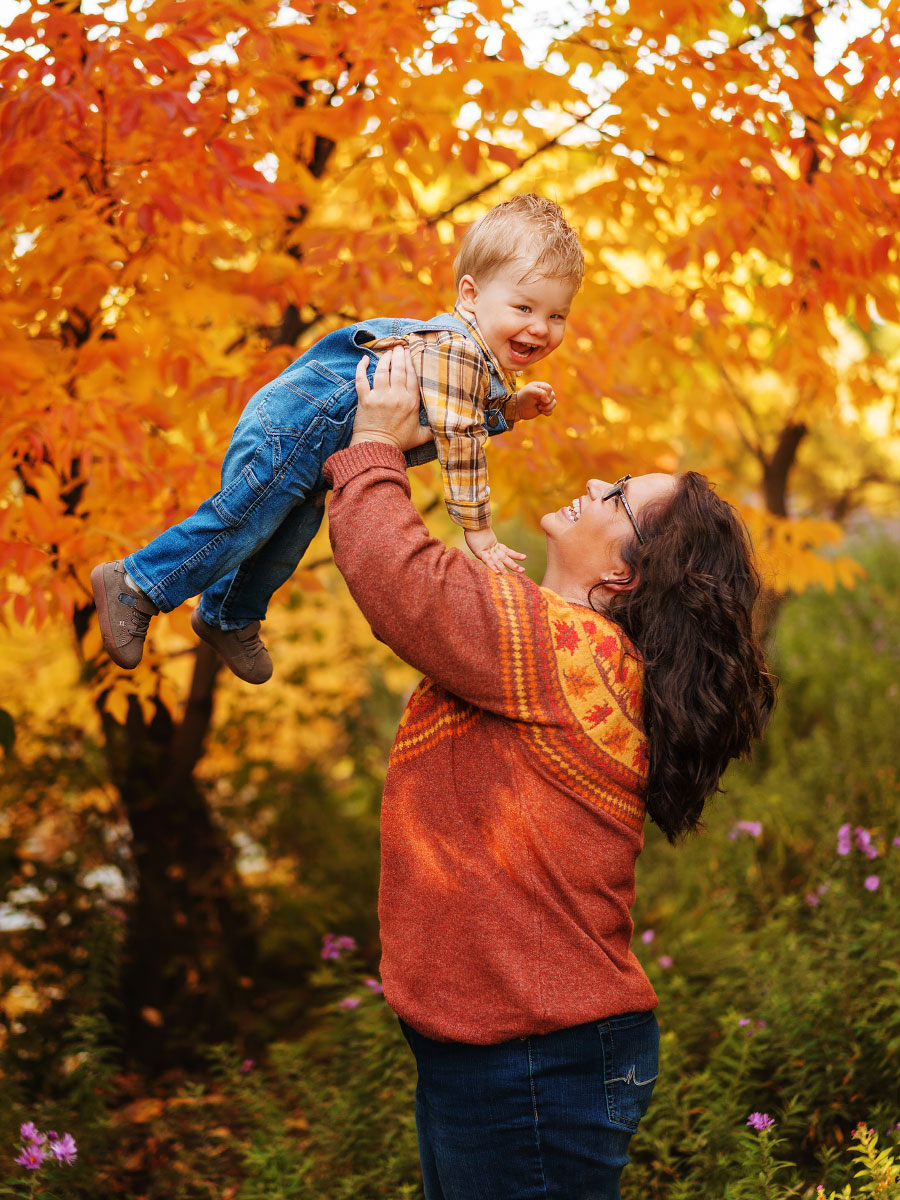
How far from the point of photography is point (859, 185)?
299 centimetres

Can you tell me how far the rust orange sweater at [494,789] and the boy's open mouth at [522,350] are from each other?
522 mm

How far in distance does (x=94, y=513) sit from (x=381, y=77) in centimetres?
150

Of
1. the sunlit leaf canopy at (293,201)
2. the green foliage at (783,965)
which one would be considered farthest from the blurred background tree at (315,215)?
the green foliage at (783,965)

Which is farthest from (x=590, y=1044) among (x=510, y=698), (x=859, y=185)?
(x=859, y=185)

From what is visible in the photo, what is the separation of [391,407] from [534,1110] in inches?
49.4

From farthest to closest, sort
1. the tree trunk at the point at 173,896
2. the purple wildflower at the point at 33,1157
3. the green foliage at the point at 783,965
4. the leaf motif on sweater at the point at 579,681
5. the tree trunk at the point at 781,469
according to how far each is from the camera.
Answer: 1. the tree trunk at the point at 781,469
2. the tree trunk at the point at 173,896
3. the green foliage at the point at 783,965
4. the purple wildflower at the point at 33,1157
5. the leaf motif on sweater at the point at 579,681

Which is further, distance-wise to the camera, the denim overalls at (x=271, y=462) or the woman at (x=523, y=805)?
the denim overalls at (x=271, y=462)

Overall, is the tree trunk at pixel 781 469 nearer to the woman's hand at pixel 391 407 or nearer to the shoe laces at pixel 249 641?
the shoe laces at pixel 249 641

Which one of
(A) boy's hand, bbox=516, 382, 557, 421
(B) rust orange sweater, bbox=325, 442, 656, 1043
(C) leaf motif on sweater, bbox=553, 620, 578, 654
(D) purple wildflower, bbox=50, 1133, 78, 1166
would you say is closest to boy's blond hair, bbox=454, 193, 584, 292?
(A) boy's hand, bbox=516, 382, 557, 421

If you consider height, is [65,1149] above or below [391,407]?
below

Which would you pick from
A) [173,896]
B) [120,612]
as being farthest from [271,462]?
[173,896]

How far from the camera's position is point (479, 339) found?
2.10 m

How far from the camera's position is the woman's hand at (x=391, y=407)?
73.6 inches

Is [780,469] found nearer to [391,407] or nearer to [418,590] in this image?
[391,407]
